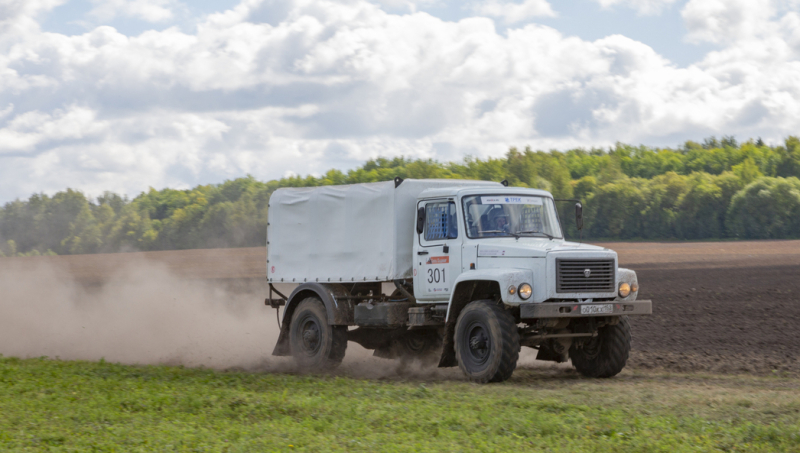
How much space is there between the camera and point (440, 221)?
45.6 feet

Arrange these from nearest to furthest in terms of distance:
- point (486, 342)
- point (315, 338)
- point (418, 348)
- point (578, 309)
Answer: point (578, 309)
point (486, 342)
point (315, 338)
point (418, 348)

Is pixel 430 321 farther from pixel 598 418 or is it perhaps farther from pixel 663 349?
pixel 663 349

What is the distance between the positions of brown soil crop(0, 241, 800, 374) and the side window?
4688 mm

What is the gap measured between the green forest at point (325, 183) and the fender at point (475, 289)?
50.3 meters

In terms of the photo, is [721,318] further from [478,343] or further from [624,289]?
[478,343]

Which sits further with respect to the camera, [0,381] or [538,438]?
[0,381]

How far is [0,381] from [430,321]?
6.62m

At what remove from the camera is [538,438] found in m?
8.59

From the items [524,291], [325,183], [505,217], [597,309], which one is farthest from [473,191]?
[325,183]

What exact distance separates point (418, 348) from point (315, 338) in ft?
6.44

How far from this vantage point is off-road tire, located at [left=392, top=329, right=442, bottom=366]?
52.1 ft

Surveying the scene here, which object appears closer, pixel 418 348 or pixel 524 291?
pixel 524 291

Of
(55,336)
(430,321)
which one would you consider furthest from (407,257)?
(55,336)

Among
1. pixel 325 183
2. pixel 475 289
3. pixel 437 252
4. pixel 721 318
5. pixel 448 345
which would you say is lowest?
pixel 721 318
